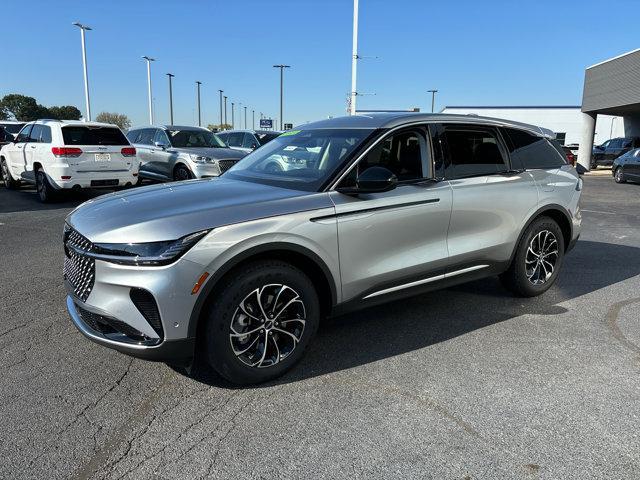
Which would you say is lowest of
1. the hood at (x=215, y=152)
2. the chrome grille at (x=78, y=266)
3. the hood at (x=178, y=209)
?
the chrome grille at (x=78, y=266)

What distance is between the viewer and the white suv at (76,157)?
10.5m

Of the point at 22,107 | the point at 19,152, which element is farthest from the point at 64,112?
the point at 19,152

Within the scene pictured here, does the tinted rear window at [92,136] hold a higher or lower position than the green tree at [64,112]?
lower

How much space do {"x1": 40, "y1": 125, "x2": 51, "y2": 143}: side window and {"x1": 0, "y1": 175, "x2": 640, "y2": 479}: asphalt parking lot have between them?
716 centimetres

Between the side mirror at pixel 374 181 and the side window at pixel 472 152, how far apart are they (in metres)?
0.89

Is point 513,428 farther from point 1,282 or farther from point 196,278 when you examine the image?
point 1,282

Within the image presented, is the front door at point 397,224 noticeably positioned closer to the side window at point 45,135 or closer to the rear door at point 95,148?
the rear door at point 95,148

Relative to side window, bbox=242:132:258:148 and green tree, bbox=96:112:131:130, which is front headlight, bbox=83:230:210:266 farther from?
green tree, bbox=96:112:131:130

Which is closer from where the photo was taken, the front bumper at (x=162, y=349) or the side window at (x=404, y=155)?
the front bumper at (x=162, y=349)

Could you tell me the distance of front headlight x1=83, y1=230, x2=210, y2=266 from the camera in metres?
2.86

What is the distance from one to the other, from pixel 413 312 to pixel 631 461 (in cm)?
226

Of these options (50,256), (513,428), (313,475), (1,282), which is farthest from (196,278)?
(50,256)

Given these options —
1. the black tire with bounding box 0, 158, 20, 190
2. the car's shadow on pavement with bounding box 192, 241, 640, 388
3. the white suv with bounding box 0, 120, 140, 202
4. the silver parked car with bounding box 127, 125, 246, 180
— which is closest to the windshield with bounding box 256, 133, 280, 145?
the silver parked car with bounding box 127, 125, 246, 180


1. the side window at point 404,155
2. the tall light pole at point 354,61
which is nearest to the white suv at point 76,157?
the side window at point 404,155
